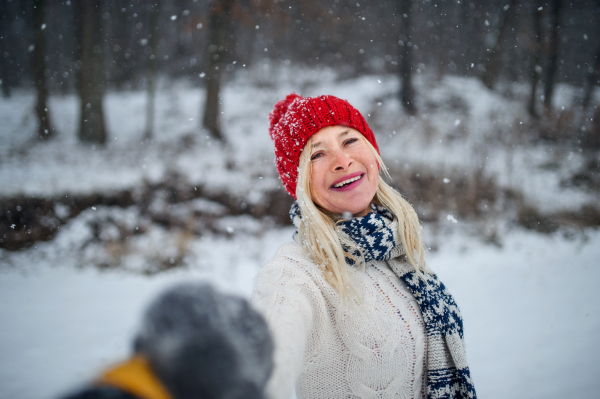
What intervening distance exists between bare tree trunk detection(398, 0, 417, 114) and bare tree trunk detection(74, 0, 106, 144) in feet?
35.6

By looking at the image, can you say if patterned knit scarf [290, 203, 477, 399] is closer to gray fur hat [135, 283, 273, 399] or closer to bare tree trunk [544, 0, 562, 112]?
gray fur hat [135, 283, 273, 399]

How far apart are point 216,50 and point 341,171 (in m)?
10.9

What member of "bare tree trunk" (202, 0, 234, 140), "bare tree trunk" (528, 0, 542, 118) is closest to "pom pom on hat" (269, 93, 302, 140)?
"bare tree trunk" (202, 0, 234, 140)

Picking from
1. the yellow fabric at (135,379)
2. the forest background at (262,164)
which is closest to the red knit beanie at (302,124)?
the forest background at (262,164)

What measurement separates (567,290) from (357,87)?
42.7 feet

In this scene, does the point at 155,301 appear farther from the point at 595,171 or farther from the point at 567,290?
the point at 595,171

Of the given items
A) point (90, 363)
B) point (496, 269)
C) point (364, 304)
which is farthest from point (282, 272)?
point (496, 269)

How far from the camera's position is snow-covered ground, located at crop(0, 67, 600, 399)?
3.69 meters

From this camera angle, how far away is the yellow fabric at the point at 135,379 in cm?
51

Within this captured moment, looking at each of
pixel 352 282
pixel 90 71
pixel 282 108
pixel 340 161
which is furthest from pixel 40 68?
pixel 352 282

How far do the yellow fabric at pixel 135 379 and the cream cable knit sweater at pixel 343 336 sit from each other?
2.03ft

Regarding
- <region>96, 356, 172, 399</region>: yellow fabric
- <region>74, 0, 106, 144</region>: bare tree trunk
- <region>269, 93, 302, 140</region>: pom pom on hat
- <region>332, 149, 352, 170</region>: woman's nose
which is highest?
<region>74, 0, 106, 144</region>: bare tree trunk

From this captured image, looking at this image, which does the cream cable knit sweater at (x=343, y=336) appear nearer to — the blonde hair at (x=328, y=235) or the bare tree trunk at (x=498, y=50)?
the blonde hair at (x=328, y=235)

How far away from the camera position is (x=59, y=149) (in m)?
10.5
